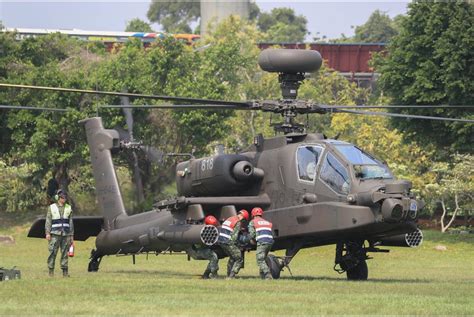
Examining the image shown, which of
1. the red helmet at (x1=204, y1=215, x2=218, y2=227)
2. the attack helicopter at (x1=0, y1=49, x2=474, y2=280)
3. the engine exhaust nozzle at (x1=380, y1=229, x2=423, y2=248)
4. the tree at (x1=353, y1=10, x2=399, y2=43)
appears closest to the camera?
the attack helicopter at (x1=0, y1=49, x2=474, y2=280)

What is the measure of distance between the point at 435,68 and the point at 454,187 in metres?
7.29

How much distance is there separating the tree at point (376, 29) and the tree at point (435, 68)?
112 meters

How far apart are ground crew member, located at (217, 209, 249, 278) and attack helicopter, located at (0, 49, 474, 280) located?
0.25 meters

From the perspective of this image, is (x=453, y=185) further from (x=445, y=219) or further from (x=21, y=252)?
(x=21, y=252)

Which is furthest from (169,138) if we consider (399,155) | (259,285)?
A: (259,285)

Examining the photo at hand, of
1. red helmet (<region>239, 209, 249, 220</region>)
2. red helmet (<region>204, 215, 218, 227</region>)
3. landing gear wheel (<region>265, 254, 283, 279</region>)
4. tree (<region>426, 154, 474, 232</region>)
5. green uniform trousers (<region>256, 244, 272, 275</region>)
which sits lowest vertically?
tree (<region>426, 154, 474, 232</region>)

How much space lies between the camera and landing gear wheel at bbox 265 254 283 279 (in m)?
28.2

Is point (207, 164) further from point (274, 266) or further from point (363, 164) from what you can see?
point (363, 164)

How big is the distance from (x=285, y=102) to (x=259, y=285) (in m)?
5.51

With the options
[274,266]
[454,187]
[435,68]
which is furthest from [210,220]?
[454,187]

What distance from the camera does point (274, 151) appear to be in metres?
29.0

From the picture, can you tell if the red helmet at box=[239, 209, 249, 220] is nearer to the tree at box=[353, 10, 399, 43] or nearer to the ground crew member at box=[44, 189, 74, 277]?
the ground crew member at box=[44, 189, 74, 277]

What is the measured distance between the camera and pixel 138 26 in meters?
182

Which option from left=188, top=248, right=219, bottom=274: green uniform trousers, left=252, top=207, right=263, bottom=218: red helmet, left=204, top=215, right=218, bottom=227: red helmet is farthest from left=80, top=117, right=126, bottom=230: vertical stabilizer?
left=252, top=207, right=263, bottom=218: red helmet
